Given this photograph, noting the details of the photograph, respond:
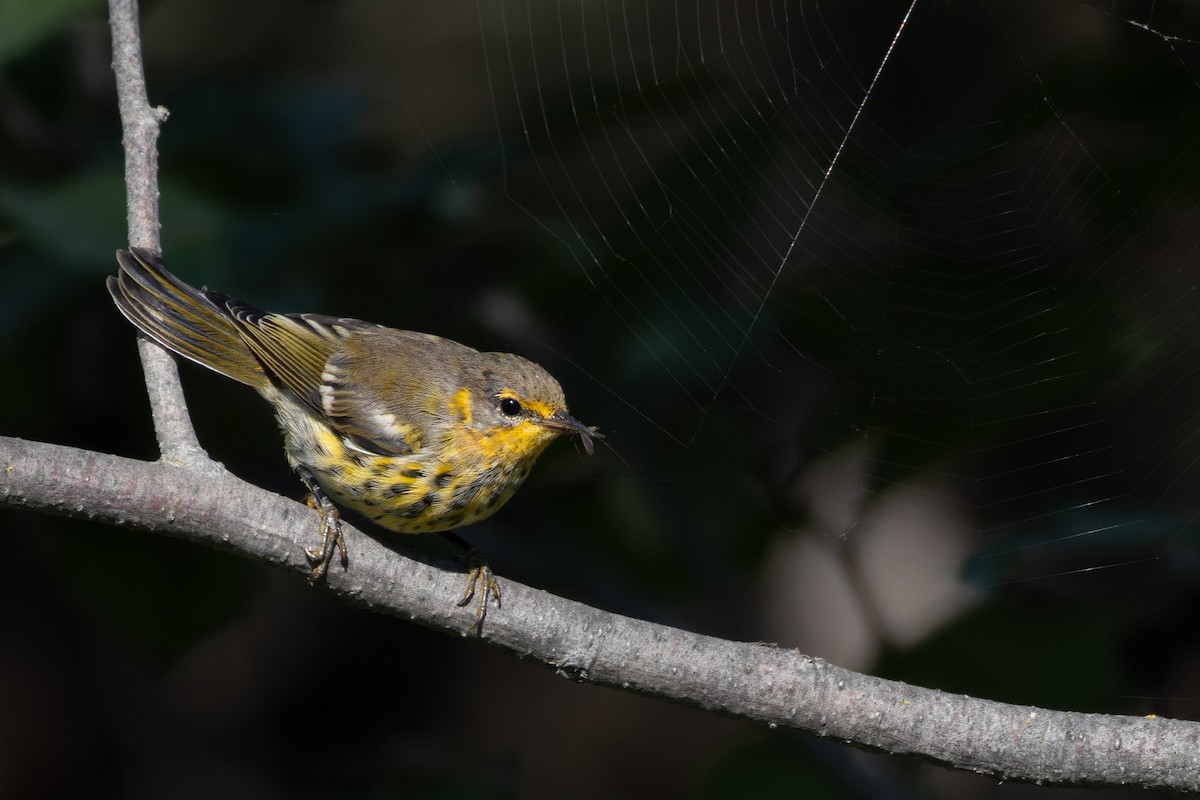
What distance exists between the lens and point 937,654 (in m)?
2.98

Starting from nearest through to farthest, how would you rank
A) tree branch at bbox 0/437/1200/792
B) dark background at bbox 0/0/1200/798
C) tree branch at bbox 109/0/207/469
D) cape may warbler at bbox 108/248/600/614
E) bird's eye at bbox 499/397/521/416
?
tree branch at bbox 0/437/1200/792
tree branch at bbox 109/0/207/469
cape may warbler at bbox 108/248/600/614
bird's eye at bbox 499/397/521/416
dark background at bbox 0/0/1200/798

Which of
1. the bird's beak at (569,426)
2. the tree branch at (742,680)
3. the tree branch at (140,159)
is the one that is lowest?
the tree branch at (742,680)

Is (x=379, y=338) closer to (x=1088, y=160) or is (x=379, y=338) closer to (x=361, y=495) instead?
(x=361, y=495)

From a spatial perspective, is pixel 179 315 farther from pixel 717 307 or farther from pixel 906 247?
pixel 906 247

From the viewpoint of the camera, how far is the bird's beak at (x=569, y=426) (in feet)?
8.96

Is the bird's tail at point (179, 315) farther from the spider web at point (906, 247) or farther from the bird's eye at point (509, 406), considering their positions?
the spider web at point (906, 247)

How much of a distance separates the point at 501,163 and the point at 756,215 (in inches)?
30.5

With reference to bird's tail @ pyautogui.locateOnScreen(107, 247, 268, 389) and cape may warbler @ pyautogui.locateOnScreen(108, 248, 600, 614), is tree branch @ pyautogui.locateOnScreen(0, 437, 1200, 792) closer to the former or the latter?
cape may warbler @ pyautogui.locateOnScreen(108, 248, 600, 614)

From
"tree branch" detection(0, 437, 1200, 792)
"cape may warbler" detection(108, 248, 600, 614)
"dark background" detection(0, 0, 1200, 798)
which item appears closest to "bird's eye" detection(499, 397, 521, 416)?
"cape may warbler" detection(108, 248, 600, 614)

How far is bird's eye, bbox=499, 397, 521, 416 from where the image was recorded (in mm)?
2814

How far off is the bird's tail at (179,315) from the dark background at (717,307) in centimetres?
9

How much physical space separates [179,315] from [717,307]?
53.8 inches

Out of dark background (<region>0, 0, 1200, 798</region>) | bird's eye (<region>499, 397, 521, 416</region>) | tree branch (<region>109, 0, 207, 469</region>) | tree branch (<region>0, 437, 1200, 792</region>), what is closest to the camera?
tree branch (<region>0, 437, 1200, 792</region>)

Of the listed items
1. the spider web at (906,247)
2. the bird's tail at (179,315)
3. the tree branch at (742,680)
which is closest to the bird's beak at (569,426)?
the spider web at (906,247)
